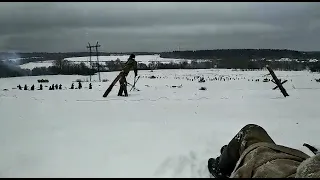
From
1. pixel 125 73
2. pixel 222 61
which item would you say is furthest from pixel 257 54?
pixel 125 73

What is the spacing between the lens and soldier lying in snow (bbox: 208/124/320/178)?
287 centimetres

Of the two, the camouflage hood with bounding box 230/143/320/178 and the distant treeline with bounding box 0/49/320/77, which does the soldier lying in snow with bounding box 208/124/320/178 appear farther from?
the distant treeline with bounding box 0/49/320/77

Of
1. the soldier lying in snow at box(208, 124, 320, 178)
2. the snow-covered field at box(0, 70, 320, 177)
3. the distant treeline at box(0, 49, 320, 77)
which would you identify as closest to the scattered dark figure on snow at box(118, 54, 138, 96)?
the snow-covered field at box(0, 70, 320, 177)

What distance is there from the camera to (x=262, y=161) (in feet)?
11.1

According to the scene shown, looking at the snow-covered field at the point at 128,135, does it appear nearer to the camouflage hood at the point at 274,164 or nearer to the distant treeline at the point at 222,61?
the camouflage hood at the point at 274,164

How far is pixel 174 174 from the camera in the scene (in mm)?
4461

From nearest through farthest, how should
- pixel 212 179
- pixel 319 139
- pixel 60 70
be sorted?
pixel 212 179
pixel 319 139
pixel 60 70

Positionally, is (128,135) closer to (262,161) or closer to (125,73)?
(262,161)

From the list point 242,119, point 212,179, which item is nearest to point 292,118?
point 242,119

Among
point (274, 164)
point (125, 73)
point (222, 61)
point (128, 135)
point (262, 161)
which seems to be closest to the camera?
point (274, 164)

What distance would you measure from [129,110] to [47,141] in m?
3.98

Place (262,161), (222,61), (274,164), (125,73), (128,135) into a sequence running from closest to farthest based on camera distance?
1. (274,164)
2. (262,161)
3. (128,135)
4. (125,73)
5. (222,61)

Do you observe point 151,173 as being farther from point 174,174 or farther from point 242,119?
point 242,119

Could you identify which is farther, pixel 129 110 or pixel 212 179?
pixel 129 110
